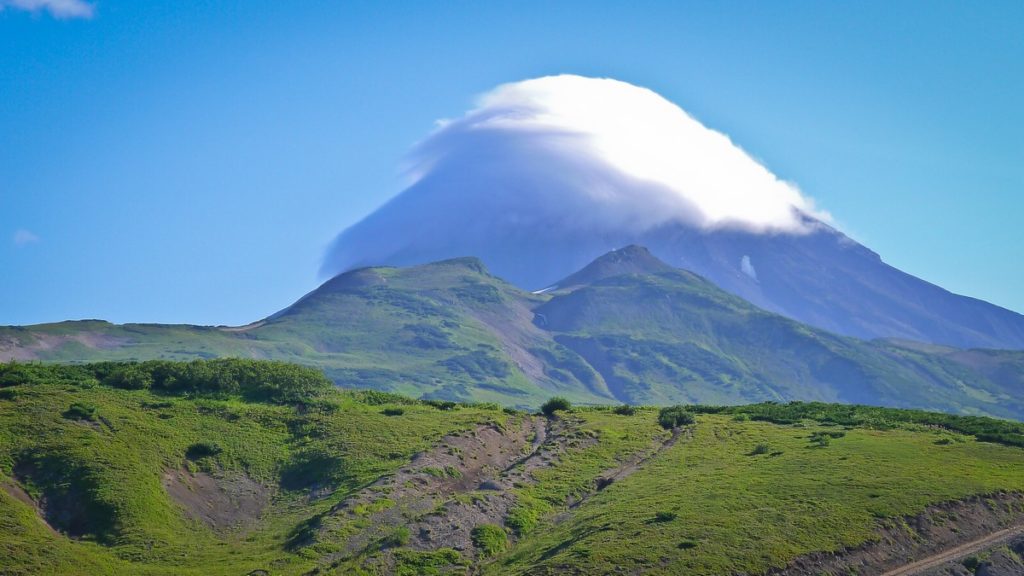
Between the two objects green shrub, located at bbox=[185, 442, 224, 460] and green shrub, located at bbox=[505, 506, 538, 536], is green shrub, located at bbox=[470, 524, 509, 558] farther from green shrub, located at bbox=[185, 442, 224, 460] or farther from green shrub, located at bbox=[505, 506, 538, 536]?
green shrub, located at bbox=[185, 442, 224, 460]

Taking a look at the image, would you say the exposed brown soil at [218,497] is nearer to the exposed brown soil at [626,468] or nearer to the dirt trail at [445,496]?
the dirt trail at [445,496]

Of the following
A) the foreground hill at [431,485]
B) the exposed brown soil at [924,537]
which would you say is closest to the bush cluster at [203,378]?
the foreground hill at [431,485]

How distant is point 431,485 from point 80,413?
28.3 m

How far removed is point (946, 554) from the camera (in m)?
65.6

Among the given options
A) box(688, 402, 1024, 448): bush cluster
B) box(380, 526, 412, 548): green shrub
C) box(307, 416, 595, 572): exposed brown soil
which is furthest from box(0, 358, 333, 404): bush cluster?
box(688, 402, 1024, 448): bush cluster

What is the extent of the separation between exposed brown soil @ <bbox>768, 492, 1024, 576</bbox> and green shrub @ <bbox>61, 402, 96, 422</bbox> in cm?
5317

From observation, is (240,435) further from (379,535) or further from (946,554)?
(946,554)

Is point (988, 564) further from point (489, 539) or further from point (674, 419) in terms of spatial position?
point (674, 419)

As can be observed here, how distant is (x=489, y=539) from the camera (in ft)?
217

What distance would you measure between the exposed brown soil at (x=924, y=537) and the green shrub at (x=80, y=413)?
53.2 m

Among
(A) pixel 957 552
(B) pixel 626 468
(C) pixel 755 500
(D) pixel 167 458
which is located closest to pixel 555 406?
(B) pixel 626 468

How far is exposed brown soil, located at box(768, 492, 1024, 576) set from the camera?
6112 centimetres

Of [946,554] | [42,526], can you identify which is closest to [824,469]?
[946,554]

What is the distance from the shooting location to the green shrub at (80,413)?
265 ft
